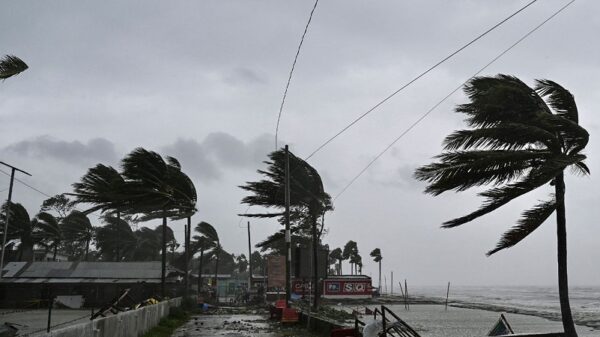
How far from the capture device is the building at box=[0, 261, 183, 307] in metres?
36.1

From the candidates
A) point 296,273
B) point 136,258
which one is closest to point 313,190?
point 296,273

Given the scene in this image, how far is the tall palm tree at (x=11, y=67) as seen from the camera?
904cm

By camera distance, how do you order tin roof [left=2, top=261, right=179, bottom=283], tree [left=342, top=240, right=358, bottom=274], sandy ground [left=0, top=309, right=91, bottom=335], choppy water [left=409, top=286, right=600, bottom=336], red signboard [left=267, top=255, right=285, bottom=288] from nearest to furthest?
sandy ground [left=0, top=309, right=91, bottom=335] → tin roof [left=2, top=261, right=179, bottom=283] → choppy water [left=409, top=286, right=600, bottom=336] → red signboard [left=267, top=255, right=285, bottom=288] → tree [left=342, top=240, right=358, bottom=274]

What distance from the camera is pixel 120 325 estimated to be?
11.6 metres

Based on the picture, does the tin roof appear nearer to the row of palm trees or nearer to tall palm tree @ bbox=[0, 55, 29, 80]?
the row of palm trees

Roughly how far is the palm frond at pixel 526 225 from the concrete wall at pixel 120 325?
23.9 feet

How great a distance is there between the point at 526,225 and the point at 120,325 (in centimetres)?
895

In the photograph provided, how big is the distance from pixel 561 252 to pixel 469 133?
9.76 ft

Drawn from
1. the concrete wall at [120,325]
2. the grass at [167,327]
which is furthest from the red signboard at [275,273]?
the concrete wall at [120,325]

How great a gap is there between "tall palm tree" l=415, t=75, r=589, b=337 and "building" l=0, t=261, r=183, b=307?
98.8 feet

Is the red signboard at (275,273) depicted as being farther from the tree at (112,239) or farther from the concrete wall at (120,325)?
the concrete wall at (120,325)

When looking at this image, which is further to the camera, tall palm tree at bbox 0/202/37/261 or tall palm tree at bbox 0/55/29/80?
tall palm tree at bbox 0/202/37/261

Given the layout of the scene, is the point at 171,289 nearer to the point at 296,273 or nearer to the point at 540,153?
the point at 296,273

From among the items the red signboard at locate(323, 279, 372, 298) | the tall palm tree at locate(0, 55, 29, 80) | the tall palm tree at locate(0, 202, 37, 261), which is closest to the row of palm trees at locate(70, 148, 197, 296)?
the tall palm tree at locate(0, 55, 29, 80)
